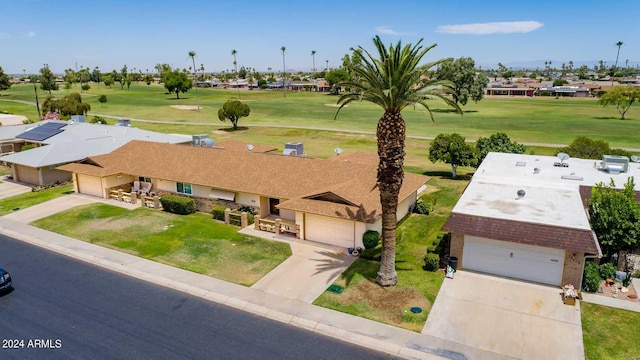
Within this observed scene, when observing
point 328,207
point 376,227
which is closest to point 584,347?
point 376,227

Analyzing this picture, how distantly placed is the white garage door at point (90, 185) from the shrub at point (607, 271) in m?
37.5

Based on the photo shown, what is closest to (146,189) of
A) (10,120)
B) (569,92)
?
(10,120)

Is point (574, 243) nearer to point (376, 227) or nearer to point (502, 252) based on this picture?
point (502, 252)

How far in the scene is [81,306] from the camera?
20406mm

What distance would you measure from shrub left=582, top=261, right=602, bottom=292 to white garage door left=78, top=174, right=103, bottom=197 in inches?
1445

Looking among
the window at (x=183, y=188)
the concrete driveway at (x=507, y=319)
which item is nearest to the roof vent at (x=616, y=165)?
the concrete driveway at (x=507, y=319)

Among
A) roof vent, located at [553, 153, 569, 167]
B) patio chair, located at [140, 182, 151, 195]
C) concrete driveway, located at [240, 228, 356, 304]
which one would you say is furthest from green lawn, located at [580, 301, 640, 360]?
patio chair, located at [140, 182, 151, 195]

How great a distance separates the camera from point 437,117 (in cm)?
10375

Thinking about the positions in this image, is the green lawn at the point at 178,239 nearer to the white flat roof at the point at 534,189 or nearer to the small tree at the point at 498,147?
the white flat roof at the point at 534,189

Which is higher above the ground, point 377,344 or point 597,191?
point 597,191

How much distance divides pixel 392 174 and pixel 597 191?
12408mm

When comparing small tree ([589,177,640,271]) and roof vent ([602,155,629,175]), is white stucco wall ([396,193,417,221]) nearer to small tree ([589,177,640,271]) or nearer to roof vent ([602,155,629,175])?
small tree ([589,177,640,271])

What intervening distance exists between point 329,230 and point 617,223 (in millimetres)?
15621

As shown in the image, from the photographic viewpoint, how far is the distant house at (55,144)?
42656 millimetres
